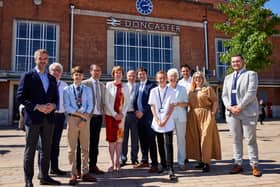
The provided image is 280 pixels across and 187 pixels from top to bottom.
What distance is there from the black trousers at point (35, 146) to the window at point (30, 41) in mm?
18168

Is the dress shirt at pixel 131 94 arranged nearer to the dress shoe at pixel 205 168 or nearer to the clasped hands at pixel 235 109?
the dress shoe at pixel 205 168

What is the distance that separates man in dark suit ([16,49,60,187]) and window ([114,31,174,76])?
748 inches

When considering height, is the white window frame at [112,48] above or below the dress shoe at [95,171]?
above

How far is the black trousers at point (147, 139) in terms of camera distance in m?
5.91

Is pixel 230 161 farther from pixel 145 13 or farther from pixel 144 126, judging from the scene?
pixel 145 13

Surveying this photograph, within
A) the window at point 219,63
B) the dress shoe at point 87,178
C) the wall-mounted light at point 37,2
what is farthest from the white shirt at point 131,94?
the window at point 219,63

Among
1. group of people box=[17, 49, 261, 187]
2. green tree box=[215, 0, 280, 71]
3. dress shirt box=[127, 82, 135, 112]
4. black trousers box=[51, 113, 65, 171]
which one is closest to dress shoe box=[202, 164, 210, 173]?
group of people box=[17, 49, 261, 187]

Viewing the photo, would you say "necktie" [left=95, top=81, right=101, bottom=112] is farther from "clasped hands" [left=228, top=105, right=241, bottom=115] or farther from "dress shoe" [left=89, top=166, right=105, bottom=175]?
"clasped hands" [left=228, top=105, right=241, bottom=115]

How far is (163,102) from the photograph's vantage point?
556 cm

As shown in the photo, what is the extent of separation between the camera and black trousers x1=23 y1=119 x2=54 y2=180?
14.8 feet

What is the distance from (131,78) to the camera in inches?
258

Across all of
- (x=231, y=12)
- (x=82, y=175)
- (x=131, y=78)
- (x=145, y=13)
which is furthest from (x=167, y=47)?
(x=82, y=175)

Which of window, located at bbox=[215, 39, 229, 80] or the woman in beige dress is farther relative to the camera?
window, located at bbox=[215, 39, 229, 80]

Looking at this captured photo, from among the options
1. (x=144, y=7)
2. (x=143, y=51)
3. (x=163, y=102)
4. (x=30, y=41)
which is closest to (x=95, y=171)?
(x=163, y=102)
